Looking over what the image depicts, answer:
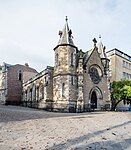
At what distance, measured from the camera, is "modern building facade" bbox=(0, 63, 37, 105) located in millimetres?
58688

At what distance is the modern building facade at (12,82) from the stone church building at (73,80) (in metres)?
16.4

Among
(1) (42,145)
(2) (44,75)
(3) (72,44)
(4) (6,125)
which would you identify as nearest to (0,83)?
(2) (44,75)

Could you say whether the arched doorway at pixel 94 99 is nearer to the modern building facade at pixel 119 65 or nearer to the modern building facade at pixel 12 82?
the modern building facade at pixel 119 65

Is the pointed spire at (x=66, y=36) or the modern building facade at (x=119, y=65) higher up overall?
the pointed spire at (x=66, y=36)

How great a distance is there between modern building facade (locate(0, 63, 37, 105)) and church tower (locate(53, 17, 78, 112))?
23021 mm

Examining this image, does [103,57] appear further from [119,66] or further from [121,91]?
[119,66]

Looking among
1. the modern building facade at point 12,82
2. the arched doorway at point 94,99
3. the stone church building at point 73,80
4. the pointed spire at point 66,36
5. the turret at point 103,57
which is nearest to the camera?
the stone church building at point 73,80

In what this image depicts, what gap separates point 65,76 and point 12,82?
26.2 meters

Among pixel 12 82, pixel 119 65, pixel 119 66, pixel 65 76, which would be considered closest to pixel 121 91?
pixel 65 76

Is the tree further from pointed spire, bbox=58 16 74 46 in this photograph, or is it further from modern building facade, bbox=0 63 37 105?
modern building facade, bbox=0 63 37 105

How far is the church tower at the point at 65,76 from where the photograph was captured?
36719 mm

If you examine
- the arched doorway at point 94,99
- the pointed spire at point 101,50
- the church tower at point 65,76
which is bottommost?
the arched doorway at point 94,99

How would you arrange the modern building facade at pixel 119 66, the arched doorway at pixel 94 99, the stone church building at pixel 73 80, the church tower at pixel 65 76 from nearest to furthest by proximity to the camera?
the church tower at pixel 65 76, the stone church building at pixel 73 80, the arched doorway at pixel 94 99, the modern building facade at pixel 119 66

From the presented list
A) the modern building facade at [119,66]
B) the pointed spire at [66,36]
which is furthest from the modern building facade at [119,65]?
the pointed spire at [66,36]
